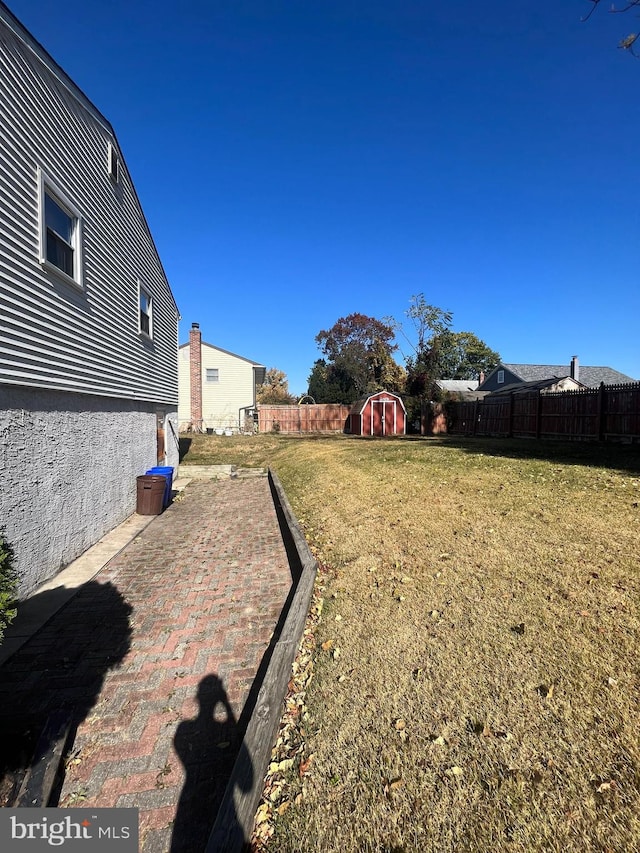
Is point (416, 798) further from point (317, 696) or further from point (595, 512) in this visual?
point (595, 512)

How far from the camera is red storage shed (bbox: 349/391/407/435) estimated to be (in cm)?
2812

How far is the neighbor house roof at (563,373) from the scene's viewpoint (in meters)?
33.6

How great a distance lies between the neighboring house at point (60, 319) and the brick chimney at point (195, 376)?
18.6m

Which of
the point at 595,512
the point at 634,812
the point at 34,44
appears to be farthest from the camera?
the point at 595,512

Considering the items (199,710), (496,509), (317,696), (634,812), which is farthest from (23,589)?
(496,509)

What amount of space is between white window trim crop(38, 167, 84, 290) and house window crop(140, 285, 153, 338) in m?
3.56

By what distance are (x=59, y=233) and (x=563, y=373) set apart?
42.2 meters

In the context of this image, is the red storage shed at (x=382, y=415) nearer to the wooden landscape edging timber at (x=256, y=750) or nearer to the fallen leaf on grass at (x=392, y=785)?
the wooden landscape edging timber at (x=256, y=750)

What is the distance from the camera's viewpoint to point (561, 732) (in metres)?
2.23

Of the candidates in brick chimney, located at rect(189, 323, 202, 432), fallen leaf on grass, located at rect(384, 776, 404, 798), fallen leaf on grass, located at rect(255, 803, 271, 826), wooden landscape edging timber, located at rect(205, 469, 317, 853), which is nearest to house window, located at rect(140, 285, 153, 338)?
wooden landscape edging timber, located at rect(205, 469, 317, 853)

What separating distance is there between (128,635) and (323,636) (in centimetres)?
192

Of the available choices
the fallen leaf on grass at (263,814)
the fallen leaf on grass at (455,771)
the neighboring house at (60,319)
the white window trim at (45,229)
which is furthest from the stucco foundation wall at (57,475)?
the fallen leaf on grass at (455,771)

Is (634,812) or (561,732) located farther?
(561,732)

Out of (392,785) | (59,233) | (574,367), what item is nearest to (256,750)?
(392,785)
